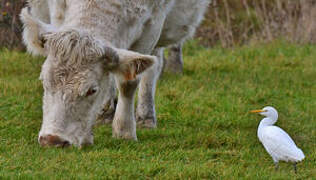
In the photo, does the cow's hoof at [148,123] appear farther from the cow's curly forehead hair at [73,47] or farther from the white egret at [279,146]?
the cow's curly forehead hair at [73,47]

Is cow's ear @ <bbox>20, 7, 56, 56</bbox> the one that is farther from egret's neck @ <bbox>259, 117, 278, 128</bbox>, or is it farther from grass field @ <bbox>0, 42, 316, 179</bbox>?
egret's neck @ <bbox>259, 117, 278, 128</bbox>

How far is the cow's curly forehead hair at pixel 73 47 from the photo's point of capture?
5.68 m

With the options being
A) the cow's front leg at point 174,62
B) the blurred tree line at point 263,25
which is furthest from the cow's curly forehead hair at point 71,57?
the blurred tree line at point 263,25

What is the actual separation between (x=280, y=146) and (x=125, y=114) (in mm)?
1755

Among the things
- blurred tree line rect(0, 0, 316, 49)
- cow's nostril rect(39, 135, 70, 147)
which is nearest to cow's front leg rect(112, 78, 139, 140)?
cow's nostril rect(39, 135, 70, 147)

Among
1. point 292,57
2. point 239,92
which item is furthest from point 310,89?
point 292,57

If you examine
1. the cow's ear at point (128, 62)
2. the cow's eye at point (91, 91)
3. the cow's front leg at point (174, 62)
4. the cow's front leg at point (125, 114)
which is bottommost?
the cow's front leg at point (174, 62)

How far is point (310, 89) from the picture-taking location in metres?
9.66

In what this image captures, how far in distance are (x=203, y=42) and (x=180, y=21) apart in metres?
6.21

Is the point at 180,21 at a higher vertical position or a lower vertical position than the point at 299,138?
higher

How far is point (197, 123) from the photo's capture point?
7.68 meters

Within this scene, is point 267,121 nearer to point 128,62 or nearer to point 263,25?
point 128,62

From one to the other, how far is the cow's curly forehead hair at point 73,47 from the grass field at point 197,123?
2.43 feet

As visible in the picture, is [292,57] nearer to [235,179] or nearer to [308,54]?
[308,54]
